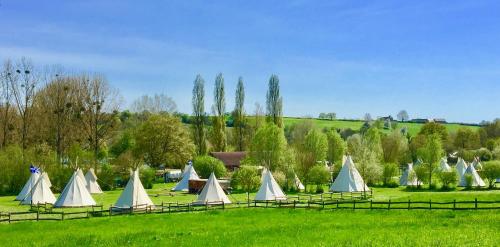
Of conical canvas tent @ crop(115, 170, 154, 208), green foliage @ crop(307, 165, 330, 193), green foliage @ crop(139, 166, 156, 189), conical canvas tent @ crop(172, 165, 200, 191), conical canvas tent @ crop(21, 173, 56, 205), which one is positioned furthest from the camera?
green foliage @ crop(139, 166, 156, 189)

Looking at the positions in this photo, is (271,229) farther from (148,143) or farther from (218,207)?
(148,143)

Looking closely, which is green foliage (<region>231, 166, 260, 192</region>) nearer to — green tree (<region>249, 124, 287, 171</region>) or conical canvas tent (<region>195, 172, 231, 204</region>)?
green tree (<region>249, 124, 287, 171</region>)

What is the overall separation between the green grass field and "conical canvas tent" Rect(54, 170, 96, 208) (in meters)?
9.43

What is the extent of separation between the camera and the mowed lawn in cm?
2261

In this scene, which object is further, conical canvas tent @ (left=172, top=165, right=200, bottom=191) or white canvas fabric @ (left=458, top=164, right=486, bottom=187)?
white canvas fabric @ (left=458, top=164, right=486, bottom=187)

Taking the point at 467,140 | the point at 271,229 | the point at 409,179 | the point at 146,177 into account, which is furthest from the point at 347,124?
the point at 271,229

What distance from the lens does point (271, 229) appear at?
89.0 feet

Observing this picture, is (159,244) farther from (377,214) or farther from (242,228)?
(377,214)

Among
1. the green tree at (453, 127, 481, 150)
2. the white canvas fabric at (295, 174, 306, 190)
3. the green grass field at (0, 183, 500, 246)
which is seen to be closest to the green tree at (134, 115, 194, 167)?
the white canvas fabric at (295, 174, 306, 190)

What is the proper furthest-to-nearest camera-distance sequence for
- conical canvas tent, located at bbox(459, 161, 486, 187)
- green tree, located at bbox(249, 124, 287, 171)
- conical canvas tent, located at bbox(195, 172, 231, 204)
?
green tree, located at bbox(249, 124, 287, 171) → conical canvas tent, located at bbox(459, 161, 486, 187) → conical canvas tent, located at bbox(195, 172, 231, 204)

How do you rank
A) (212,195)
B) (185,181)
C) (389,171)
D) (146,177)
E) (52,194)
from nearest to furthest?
(212,195)
(52,194)
(185,181)
(146,177)
(389,171)

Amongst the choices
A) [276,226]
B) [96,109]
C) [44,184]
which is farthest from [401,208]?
[96,109]

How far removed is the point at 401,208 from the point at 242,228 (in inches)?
469

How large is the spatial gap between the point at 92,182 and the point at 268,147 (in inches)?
883
